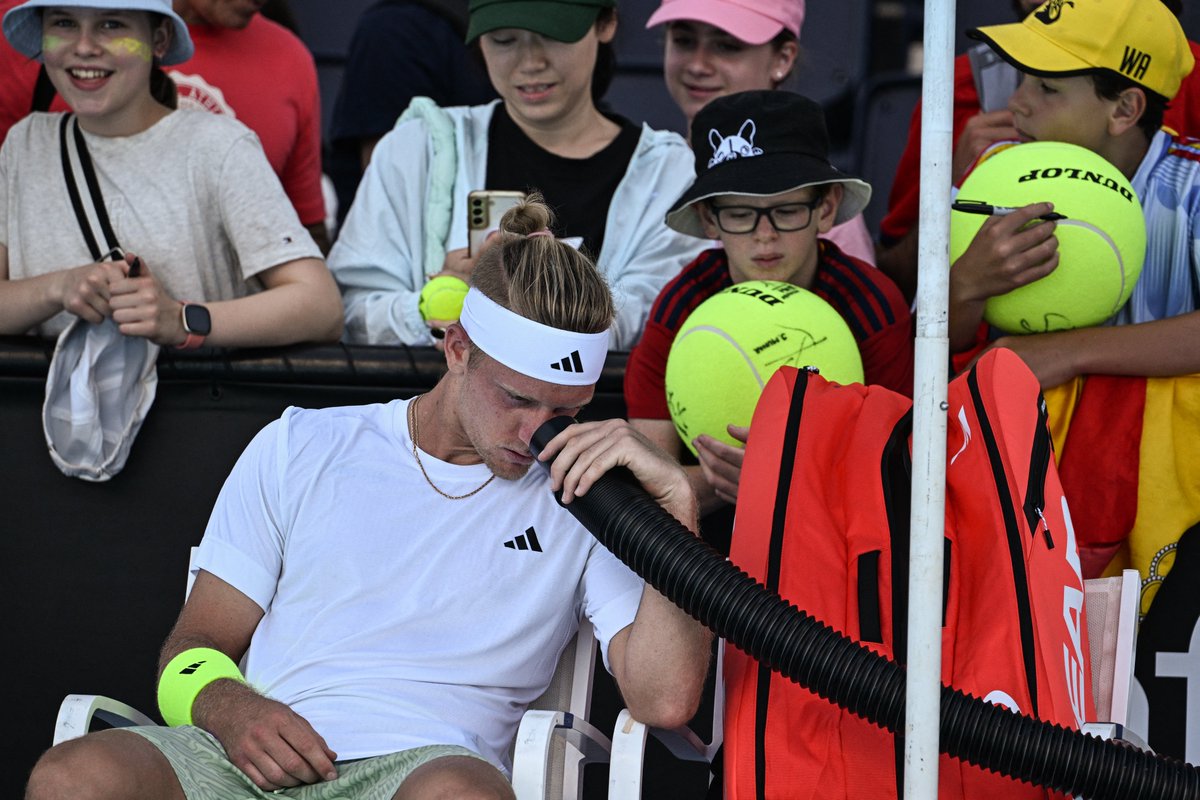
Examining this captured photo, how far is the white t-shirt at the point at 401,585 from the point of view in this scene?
2.74 m

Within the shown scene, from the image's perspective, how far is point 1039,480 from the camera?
2.66 m

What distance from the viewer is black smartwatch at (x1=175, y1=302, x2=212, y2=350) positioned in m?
3.49

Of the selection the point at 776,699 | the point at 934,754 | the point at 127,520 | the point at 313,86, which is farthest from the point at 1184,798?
the point at 313,86

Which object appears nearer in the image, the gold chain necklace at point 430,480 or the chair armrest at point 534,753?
the chair armrest at point 534,753

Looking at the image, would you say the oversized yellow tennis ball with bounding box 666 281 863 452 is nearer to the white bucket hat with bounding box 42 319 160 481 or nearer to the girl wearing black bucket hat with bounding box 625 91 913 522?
the girl wearing black bucket hat with bounding box 625 91 913 522

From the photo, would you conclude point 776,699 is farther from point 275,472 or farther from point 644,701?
point 275,472

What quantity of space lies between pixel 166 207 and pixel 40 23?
21.1 inches

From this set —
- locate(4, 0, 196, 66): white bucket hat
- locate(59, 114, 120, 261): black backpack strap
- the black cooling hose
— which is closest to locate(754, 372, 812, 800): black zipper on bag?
the black cooling hose

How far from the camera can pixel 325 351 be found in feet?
11.7

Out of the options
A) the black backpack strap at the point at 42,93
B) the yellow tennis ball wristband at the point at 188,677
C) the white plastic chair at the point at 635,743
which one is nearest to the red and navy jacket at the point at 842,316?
the white plastic chair at the point at 635,743

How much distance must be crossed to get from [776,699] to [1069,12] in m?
1.63

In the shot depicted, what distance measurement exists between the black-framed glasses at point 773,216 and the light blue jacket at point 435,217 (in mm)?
527

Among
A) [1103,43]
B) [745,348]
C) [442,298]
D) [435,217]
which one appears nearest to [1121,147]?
[1103,43]

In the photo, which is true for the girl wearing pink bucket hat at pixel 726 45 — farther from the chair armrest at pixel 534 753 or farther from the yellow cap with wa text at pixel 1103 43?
the chair armrest at pixel 534 753
